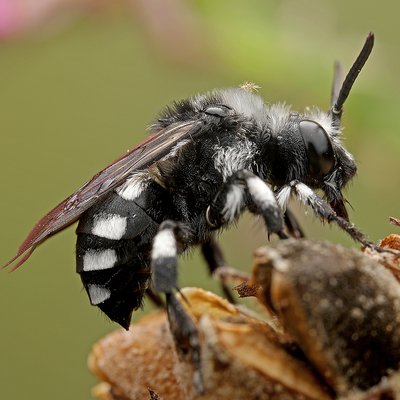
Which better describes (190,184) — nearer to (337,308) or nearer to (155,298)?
(155,298)

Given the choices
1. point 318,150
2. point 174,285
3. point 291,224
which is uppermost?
point 318,150

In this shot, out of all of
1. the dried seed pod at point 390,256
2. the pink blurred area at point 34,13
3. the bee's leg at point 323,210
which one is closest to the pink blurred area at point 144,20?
the pink blurred area at point 34,13

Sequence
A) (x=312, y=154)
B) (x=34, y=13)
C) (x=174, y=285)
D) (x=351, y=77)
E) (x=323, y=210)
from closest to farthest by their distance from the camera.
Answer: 1. (x=174, y=285)
2. (x=323, y=210)
3. (x=351, y=77)
4. (x=312, y=154)
5. (x=34, y=13)

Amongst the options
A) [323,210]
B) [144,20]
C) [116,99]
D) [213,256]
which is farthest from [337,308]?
[116,99]

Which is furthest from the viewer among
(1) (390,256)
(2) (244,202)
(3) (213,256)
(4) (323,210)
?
(3) (213,256)

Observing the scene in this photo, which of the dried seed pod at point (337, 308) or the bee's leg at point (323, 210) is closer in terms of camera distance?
the dried seed pod at point (337, 308)

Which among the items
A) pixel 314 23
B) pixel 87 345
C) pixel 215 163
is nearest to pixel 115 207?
pixel 215 163

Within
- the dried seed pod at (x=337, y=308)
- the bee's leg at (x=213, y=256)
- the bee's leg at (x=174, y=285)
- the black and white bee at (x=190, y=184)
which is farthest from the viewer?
the bee's leg at (x=213, y=256)

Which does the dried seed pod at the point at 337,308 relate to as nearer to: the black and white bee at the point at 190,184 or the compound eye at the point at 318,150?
the black and white bee at the point at 190,184

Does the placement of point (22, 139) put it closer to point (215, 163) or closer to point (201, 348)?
point (215, 163)
